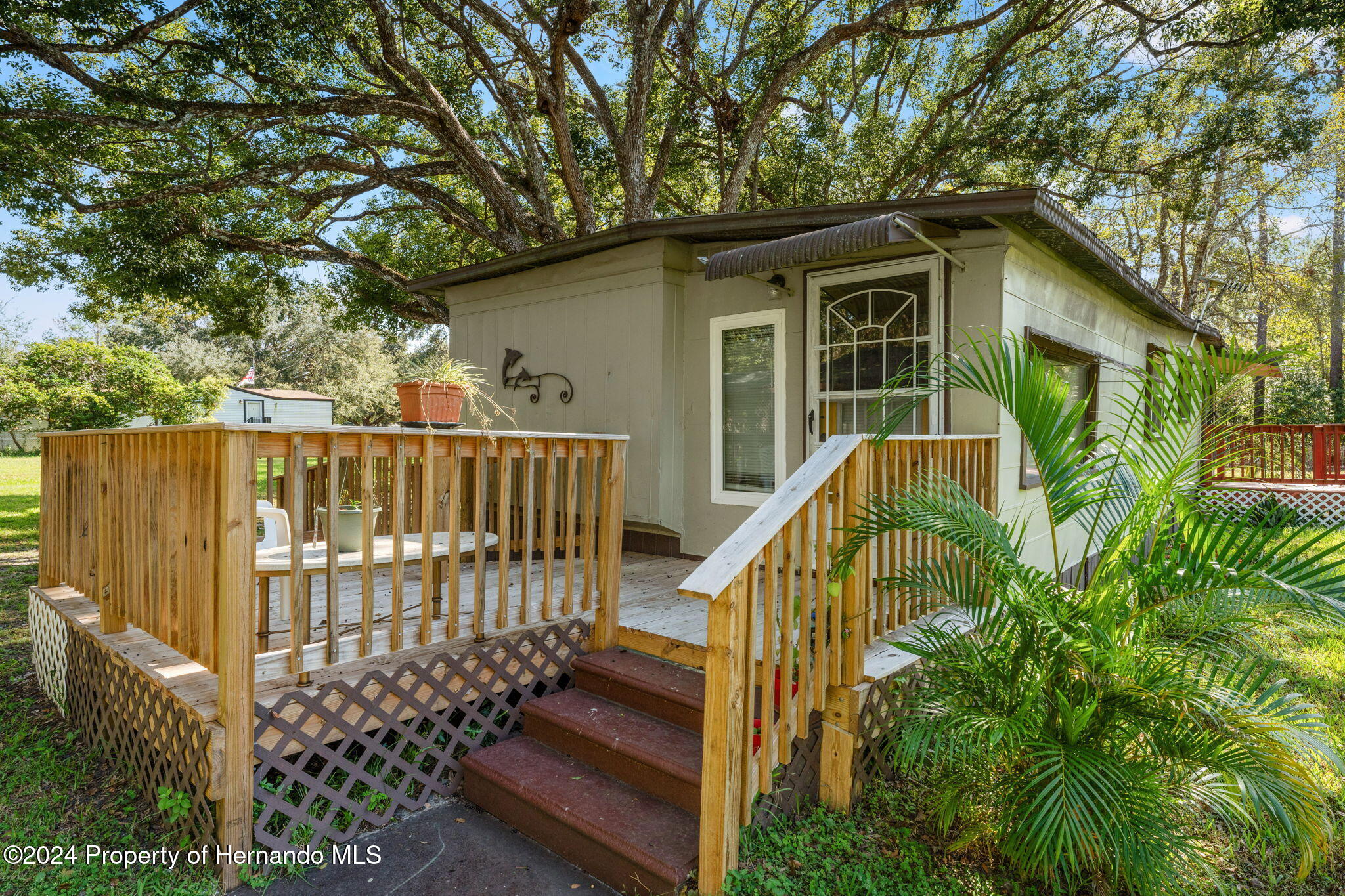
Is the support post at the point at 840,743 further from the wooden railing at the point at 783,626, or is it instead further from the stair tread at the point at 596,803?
the stair tread at the point at 596,803

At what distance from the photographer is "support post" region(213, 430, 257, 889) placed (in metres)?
2.15

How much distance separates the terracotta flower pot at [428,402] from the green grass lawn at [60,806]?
69.2 inches


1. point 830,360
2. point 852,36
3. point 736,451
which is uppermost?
point 852,36

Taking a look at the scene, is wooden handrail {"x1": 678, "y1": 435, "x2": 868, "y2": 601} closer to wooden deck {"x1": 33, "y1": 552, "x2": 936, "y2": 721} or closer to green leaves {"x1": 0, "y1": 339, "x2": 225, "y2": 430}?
wooden deck {"x1": 33, "y1": 552, "x2": 936, "y2": 721}

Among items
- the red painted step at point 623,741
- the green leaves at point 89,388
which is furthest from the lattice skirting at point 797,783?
the green leaves at point 89,388

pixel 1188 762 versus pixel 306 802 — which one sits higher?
pixel 1188 762

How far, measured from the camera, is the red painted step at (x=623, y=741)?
96.7 inches

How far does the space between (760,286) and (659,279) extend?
712 mm

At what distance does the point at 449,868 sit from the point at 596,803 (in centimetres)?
52

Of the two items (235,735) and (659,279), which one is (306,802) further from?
(659,279)

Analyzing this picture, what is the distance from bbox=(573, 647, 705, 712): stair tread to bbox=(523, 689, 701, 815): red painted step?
0.11 meters

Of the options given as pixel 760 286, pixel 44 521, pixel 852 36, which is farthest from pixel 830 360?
pixel 852 36

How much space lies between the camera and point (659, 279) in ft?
16.2

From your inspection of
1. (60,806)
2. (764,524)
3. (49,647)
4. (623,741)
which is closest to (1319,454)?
(764,524)
